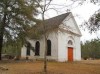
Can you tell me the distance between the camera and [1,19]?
2988cm

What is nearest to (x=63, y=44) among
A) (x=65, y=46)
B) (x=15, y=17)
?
(x=65, y=46)

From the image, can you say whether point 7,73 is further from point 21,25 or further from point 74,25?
point 74,25

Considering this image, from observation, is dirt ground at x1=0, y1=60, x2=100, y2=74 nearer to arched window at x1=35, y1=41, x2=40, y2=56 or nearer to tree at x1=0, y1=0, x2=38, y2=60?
tree at x1=0, y1=0, x2=38, y2=60

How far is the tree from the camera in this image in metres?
29.4

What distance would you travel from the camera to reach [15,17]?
30.1m

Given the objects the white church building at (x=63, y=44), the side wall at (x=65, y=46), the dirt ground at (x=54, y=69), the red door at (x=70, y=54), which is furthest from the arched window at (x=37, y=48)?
the dirt ground at (x=54, y=69)

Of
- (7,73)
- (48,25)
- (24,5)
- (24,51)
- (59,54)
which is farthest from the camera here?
(24,51)

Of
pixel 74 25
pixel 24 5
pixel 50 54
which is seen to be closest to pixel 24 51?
pixel 50 54

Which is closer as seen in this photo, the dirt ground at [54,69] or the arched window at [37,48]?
the dirt ground at [54,69]

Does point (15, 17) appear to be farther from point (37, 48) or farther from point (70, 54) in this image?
point (70, 54)

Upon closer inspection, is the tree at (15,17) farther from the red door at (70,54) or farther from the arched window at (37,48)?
the red door at (70,54)

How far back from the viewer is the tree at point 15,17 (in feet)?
96.4

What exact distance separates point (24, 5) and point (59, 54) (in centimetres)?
983

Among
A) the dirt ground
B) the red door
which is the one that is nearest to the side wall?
the red door
